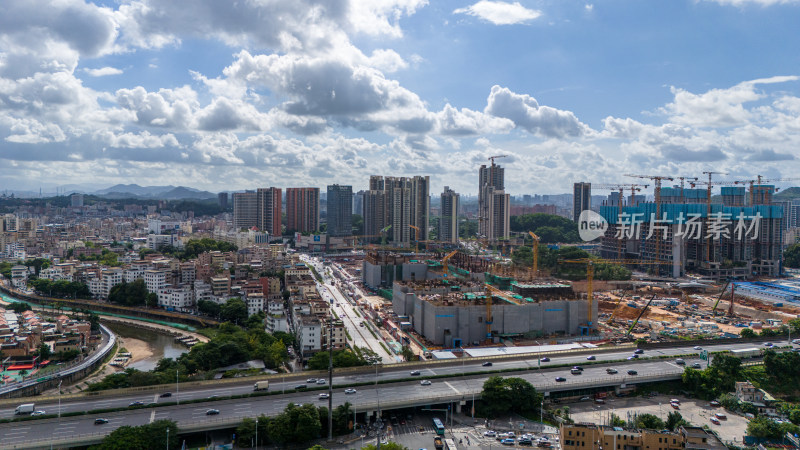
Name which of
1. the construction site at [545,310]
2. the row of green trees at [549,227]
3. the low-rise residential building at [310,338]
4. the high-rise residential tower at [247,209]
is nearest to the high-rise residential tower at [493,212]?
the row of green trees at [549,227]

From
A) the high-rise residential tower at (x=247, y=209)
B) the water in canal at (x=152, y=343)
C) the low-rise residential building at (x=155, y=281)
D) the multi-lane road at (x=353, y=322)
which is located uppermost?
the high-rise residential tower at (x=247, y=209)

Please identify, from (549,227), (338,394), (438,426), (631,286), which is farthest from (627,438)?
(549,227)

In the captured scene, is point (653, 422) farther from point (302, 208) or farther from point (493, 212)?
point (302, 208)

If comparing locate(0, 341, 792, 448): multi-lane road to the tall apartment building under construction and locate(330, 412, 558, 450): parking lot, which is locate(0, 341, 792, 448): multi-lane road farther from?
the tall apartment building under construction

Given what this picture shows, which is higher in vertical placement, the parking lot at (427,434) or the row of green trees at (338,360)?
the row of green trees at (338,360)

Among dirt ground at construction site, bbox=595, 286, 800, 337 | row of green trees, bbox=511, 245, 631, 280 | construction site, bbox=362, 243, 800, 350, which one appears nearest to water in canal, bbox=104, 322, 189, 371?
construction site, bbox=362, 243, 800, 350

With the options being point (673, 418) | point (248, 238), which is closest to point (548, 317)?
point (673, 418)

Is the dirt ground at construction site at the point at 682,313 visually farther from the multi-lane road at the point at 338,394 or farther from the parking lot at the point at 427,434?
the parking lot at the point at 427,434

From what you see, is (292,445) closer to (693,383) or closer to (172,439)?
(172,439)
